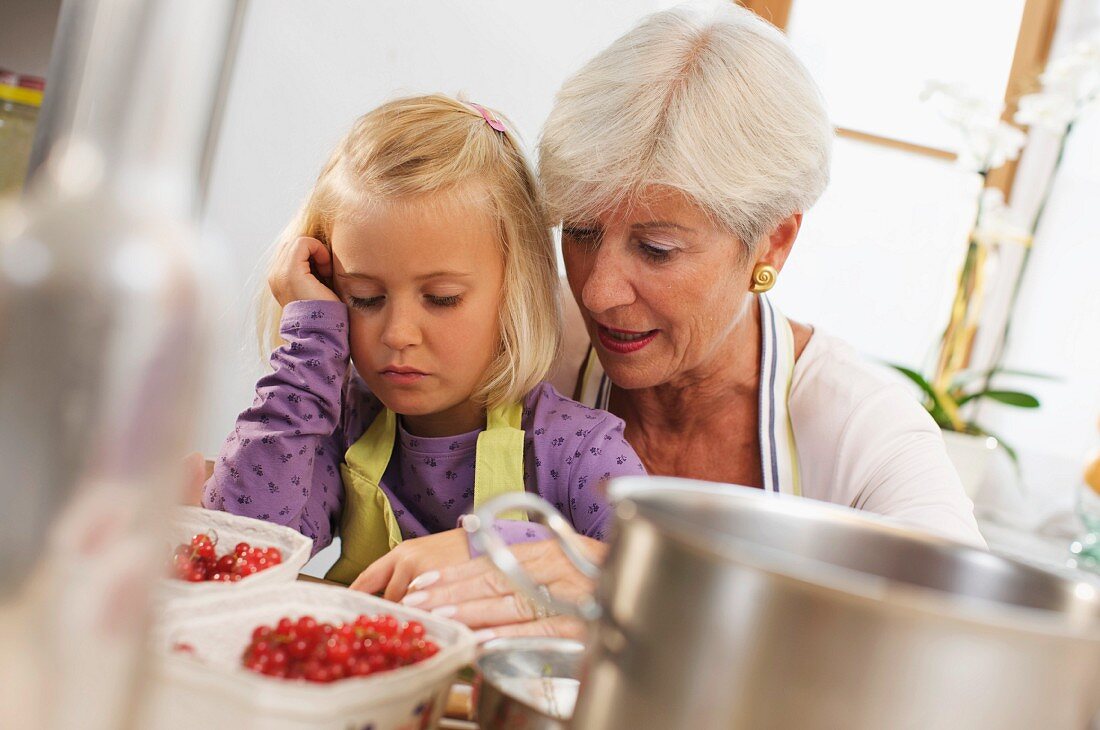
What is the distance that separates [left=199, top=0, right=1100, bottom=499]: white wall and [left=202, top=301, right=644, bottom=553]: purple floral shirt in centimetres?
122

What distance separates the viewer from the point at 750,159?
4.41ft

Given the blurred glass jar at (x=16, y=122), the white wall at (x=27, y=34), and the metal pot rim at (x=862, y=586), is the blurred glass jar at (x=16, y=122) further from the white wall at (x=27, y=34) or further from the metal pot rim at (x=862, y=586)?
the metal pot rim at (x=862, y=586)

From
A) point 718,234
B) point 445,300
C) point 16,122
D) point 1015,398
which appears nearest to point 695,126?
point 718,234

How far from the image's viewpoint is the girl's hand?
1.33 metres

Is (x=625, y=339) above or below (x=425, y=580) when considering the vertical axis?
above

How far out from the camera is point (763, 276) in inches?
57.3

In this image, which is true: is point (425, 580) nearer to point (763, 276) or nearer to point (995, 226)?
point (763, 276)

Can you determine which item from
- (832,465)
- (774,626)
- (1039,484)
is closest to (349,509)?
(832,465)

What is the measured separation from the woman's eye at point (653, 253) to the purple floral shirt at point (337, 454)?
8.4 inches

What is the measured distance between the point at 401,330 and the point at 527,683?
2.35ft

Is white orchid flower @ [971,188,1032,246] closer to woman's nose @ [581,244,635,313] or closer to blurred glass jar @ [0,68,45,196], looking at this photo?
woman's nose @ [581,244,635,313]

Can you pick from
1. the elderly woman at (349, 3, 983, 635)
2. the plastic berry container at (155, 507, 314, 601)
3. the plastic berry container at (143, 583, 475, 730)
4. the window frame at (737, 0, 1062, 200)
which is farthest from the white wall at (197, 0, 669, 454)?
the plastic berry container at (143, 583, 475, 730)

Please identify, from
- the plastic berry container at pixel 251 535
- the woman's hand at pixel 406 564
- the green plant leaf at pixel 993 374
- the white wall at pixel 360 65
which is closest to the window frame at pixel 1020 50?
the white wall at pixel 360 65

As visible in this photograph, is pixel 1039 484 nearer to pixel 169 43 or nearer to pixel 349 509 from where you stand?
pixel 349 509
